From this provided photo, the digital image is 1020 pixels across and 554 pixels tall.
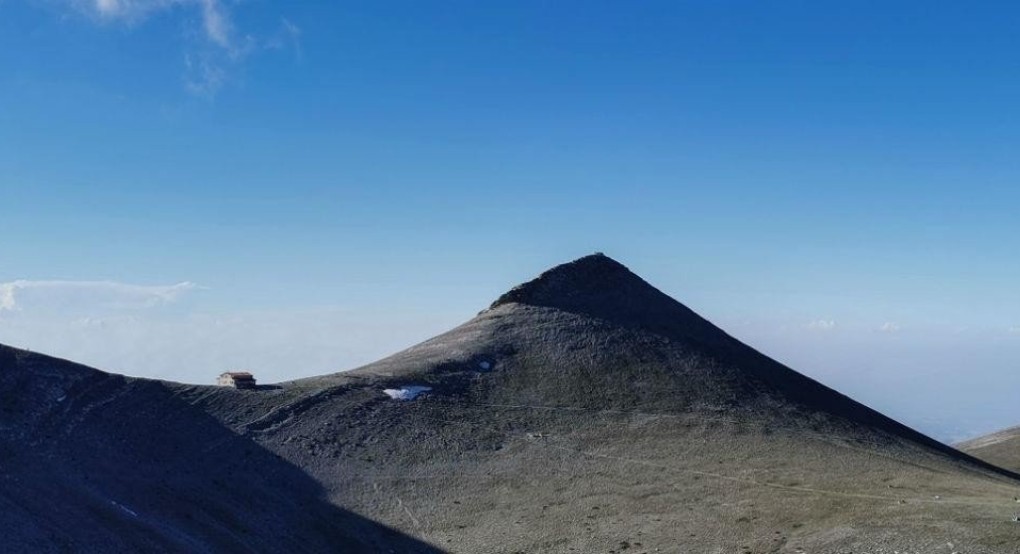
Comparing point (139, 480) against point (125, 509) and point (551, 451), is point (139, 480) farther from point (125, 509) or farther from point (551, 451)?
point (551, 451)

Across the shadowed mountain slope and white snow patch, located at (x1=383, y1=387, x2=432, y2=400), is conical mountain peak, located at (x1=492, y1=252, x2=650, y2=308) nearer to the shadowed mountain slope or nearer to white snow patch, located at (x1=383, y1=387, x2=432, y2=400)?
the shadowed mountain slope

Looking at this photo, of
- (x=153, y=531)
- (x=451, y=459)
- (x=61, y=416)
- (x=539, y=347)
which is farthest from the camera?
(x=539, y=347)

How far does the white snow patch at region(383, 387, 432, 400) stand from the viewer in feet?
147

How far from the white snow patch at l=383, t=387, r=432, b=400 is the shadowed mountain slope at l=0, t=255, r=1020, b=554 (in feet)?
1.61

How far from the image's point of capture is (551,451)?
1639 inches

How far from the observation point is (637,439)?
142ft

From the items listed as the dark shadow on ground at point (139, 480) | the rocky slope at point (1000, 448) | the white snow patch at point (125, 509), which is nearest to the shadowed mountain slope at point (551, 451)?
the dark shadow on ground at point (139, 480)

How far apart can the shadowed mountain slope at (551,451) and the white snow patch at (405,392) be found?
19.3 inches

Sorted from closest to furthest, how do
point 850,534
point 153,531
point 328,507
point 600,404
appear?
1. point 153,531
2. point 850,534
3. point 328,507
4. point 600,404

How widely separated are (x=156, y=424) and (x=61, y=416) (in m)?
3.93

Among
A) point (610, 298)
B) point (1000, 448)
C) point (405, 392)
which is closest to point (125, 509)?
point (405, 392)

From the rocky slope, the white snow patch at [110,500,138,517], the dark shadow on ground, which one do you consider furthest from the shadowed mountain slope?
the rocky slope

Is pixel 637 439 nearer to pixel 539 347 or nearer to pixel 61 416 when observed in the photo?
pixel 539 347

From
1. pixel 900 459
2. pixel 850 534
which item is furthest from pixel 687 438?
pixel 850 534
